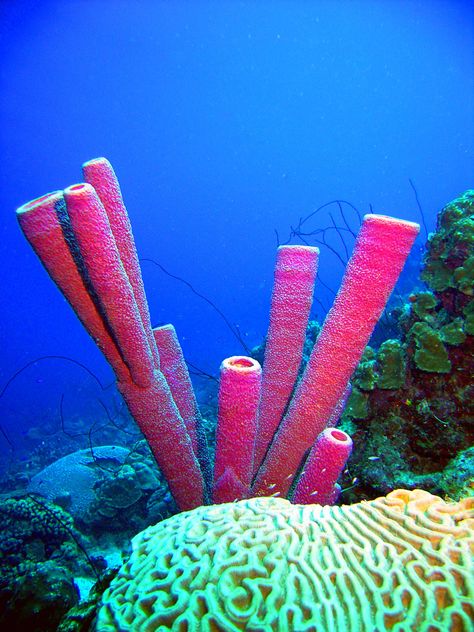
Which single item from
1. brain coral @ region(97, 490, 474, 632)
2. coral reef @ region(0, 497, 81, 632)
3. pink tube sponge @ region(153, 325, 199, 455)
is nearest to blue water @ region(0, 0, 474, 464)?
coral reef @ region(0, 497, 81, 632)

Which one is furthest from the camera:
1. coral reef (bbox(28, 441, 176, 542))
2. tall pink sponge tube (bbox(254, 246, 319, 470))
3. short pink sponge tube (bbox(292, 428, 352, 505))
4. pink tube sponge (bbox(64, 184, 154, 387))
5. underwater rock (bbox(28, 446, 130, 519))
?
underwater rock (bbox(28, 446, 130, 519))


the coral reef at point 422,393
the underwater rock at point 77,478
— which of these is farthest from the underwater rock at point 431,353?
the underwater rock at point 77,478

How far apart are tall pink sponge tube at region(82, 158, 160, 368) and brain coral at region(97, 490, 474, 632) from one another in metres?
1.19

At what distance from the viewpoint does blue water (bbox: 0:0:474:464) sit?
62.4m

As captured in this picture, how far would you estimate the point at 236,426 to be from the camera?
81.3 inches

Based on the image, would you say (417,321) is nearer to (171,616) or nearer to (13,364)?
(171,616)

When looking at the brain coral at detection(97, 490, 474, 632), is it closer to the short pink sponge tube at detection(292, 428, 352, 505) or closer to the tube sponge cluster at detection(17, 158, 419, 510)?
the short pink sponge tube at detection(292, 428, 352, 505)

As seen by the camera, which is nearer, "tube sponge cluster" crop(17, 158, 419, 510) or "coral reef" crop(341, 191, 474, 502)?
"tube sponge cluster" crop(17, 158, 419, 510)

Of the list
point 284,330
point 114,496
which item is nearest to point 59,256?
point 284,330

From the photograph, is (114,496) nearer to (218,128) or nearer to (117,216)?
(117,216)

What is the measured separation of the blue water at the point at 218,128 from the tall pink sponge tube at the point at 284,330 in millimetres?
41309

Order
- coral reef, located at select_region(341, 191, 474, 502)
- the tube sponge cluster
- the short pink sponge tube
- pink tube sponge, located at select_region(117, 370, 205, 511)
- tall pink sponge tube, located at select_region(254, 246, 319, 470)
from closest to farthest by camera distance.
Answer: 1. the tube sponge cluster
2. the short pink sponge tube
3. pink tube sponge, located at select_region(117, 370, 205, 511)
4. tall pink sponge tube, located at select_region(254, 246, 319, 470)
5. coral reef, located at select_region(341, 191, 474, 502)

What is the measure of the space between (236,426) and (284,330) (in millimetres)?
823

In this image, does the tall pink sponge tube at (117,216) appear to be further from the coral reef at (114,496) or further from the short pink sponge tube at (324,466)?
the coral reef at (114,496)
